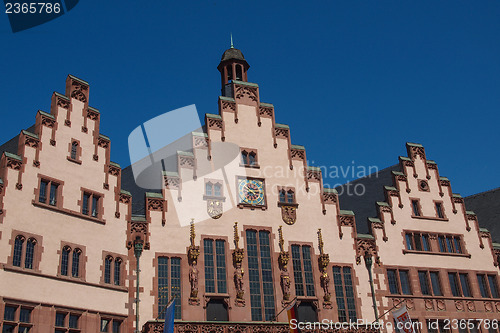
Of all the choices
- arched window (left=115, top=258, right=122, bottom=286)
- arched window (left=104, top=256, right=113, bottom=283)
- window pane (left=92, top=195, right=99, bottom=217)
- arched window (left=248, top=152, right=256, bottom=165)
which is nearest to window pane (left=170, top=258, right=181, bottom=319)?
arched window (left=115, top=258, right=122, bottom=286)

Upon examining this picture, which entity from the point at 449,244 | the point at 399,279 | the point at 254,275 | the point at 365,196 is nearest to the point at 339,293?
the point at 399,279

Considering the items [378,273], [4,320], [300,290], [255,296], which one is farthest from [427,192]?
[4,320]

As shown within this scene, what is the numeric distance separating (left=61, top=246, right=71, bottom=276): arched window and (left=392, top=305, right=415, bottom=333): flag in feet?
64.3

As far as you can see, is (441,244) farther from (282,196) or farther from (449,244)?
(282,196)

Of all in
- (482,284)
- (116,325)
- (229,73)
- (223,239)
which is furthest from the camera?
(229,73)

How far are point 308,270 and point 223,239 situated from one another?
5.89m

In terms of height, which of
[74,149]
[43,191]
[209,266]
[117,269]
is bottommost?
[117,269]

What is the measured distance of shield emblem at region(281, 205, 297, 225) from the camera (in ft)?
137

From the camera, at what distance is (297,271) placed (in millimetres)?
40438

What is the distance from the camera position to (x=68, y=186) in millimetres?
35812

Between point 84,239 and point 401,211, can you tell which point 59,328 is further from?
point 401,211

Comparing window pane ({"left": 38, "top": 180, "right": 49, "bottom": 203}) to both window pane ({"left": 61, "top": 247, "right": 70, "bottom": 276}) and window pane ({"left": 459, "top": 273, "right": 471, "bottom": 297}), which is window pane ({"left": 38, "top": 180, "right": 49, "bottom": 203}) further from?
window pane ({"left": 459, "top": 273, "right": 471, "bottom": 297})

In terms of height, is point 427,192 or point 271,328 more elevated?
point 427,192

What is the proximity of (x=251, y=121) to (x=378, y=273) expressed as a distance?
1337 centimetres
